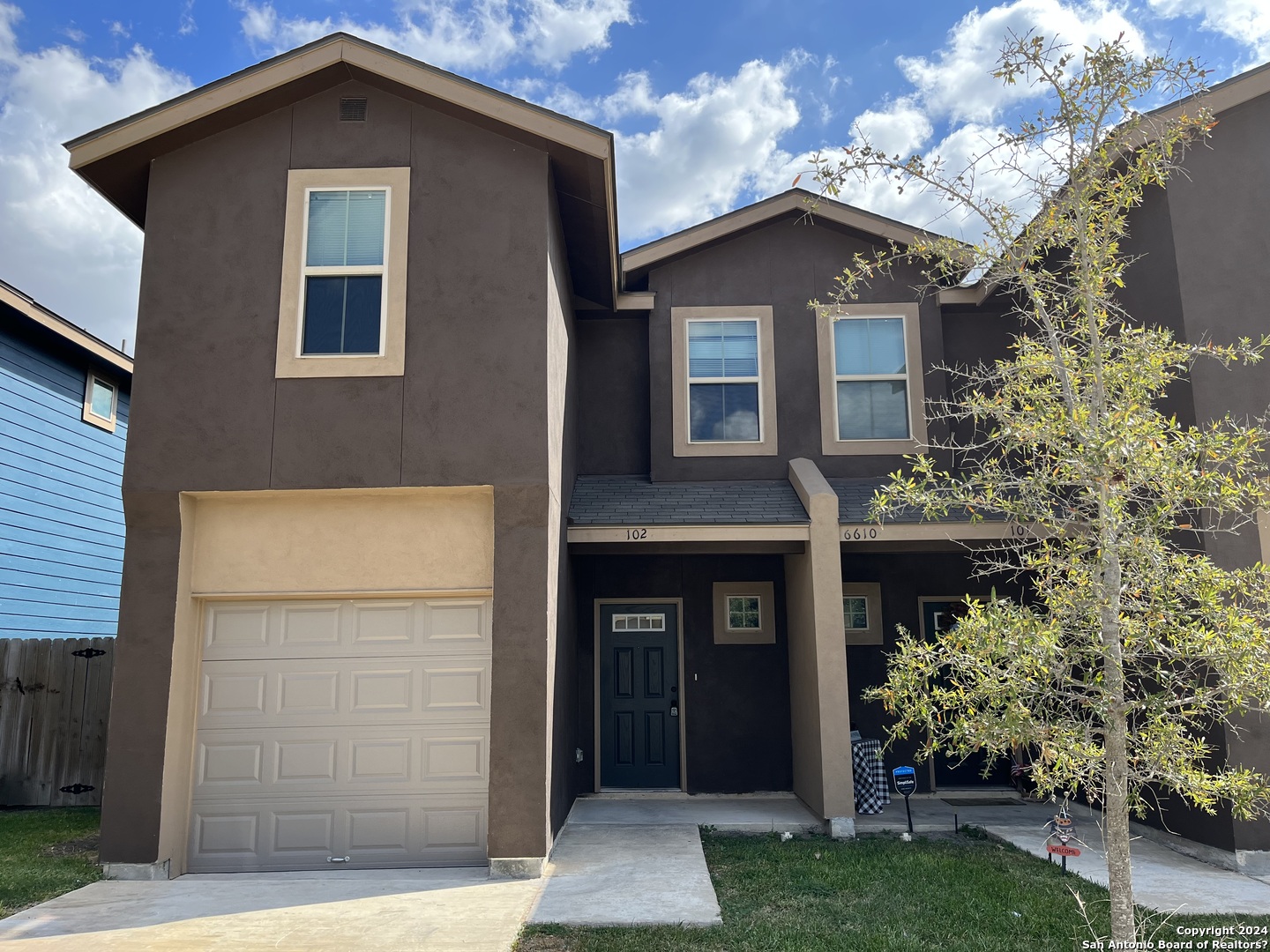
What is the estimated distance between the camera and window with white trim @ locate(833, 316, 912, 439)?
1070cm

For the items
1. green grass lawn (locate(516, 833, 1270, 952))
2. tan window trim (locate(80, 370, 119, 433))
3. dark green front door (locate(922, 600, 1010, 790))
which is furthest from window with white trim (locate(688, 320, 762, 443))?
tan window trim (locate(80, 370, 119, 433))

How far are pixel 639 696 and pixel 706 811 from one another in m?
1.68

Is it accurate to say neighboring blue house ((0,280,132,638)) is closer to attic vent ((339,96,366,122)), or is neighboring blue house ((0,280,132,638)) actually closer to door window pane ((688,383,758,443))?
attic vent ((339,96,366,122))

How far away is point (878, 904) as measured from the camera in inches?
249

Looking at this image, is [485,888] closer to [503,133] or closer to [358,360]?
[358,360]

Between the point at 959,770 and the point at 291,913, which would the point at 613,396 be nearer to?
the point at 959,770

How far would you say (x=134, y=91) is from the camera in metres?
11.9

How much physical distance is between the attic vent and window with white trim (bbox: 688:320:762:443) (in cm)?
440

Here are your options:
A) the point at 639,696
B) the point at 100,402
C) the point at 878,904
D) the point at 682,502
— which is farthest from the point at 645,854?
the point at 100,402

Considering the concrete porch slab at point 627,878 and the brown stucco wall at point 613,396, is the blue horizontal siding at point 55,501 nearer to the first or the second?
the brown stucco wall at point 613,396

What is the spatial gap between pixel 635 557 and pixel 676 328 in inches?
109

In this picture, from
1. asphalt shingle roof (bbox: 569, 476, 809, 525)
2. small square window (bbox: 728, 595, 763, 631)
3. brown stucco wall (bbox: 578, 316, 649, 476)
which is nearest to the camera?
asphalt shingle roof (bbox: 569, 476, 809, 525)

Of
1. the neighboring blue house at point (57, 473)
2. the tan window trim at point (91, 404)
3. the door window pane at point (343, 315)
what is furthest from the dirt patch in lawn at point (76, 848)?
the tan window trim at point (91, 404)

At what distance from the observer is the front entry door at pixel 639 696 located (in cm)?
1070
